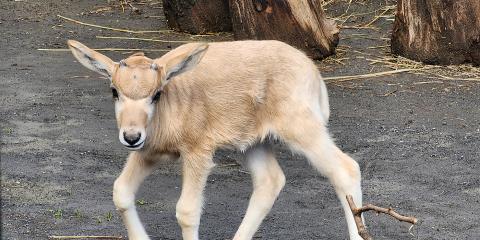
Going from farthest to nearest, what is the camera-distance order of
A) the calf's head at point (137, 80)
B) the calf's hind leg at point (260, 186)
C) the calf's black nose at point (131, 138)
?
the calf's hind leg at point (260, 186) → the calf's head at point (137, 80) → the calf's black nose at point (131, 138)

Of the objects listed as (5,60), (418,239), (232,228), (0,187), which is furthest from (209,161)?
(5,60)

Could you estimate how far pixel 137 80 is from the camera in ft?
21.7

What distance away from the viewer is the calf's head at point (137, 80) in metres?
6.49

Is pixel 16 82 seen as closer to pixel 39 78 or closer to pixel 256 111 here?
pixel 39 78

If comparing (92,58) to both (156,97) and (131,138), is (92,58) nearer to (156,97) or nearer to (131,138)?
(156,97)

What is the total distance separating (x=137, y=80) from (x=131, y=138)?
16.4 inches

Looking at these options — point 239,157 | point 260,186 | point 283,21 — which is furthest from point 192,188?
point 283,21

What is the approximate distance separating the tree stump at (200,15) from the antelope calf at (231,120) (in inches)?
239

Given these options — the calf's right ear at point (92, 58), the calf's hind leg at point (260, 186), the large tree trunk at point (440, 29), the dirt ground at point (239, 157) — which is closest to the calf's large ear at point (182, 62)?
the calf's right ear at point (92, 58)

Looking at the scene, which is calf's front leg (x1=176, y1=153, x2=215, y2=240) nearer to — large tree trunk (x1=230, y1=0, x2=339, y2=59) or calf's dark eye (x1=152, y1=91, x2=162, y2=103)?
calf's dark eye (x1=152, y1=91, x2=162, y2=103)

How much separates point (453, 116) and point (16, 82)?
4612 mm

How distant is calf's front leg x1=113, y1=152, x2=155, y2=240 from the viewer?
7230mm

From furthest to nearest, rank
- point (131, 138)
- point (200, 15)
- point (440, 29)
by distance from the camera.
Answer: point (200, 15) → point (440, 29) → point (131, 138)

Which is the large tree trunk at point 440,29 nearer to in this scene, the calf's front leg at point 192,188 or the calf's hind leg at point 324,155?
the calf's hind leg at point 324,155
